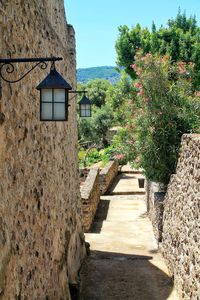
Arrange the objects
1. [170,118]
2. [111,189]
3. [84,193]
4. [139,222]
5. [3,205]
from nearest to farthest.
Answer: [3,205], [170,118], [84,193], [139,222], [111,189]

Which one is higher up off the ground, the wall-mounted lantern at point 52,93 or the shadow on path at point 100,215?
the wall-mounted lantern at point 52,93

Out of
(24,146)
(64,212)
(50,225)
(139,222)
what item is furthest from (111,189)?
(24,146)

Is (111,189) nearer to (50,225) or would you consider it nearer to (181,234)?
(181,234)

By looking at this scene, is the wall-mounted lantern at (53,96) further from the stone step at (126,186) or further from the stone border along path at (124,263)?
the stone step at (126,186)

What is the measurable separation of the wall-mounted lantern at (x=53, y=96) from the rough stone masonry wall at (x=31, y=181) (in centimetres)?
37

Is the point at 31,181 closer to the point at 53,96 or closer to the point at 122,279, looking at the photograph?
the point at 53,96

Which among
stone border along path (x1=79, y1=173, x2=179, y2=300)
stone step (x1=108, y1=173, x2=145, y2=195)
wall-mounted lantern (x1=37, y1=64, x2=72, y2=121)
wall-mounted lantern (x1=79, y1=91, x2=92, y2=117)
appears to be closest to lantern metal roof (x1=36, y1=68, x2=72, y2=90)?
wall-mounted lantern (x1=37, y1=64, x2=72, y2=121)

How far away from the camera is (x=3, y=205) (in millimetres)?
4348

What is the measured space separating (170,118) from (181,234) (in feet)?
13.6

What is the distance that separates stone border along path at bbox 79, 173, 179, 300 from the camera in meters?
8.09

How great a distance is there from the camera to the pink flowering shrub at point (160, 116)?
36.6 ft

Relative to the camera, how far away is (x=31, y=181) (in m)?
5.49

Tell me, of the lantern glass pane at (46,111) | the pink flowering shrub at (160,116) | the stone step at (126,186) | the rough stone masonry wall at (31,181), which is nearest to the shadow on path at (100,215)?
the stone step at (126,186)

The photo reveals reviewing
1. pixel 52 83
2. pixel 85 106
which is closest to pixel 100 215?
pixel 85 106
